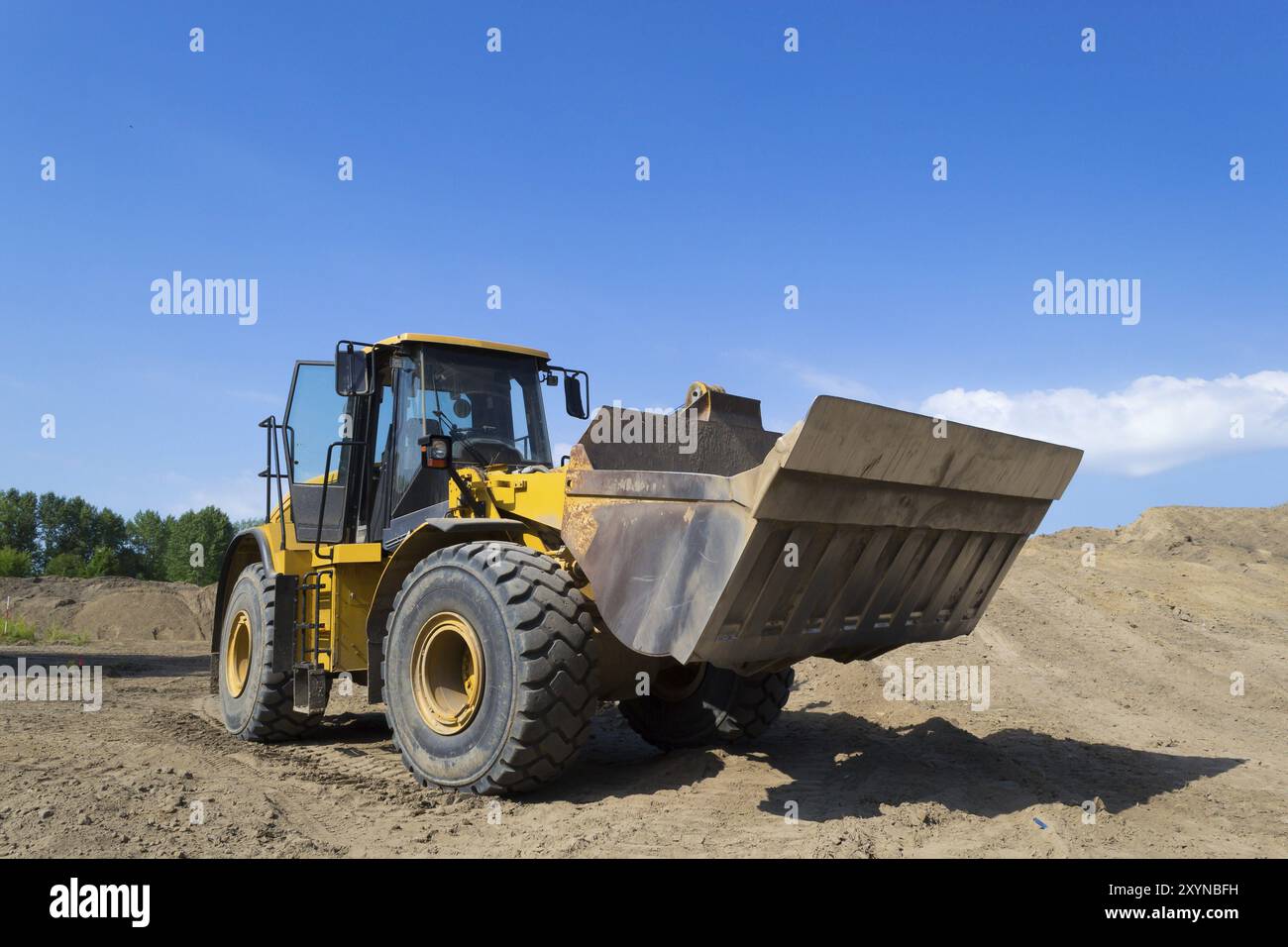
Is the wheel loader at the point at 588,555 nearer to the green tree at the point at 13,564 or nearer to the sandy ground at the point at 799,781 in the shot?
the sandy ground at the point at 799,781

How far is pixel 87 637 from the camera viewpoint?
2348cm

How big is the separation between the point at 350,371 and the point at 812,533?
369 cm

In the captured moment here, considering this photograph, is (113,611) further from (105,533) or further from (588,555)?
(105,533)

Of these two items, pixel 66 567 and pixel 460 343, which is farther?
pixel 66 567

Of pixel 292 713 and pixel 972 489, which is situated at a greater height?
pixel 972 489

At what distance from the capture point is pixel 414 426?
696 centimetres

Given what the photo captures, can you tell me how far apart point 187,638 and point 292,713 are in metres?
19.7

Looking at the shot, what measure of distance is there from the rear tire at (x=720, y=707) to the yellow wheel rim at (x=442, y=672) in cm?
168

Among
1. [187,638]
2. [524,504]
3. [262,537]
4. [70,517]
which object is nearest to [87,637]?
[187,638]

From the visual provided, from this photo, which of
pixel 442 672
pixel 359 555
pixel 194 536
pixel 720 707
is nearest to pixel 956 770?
pixel 720 707

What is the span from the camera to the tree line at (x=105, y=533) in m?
55.7

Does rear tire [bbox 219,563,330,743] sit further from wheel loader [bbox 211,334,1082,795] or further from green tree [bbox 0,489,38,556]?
green tree [bbox 0,489,38,556]
